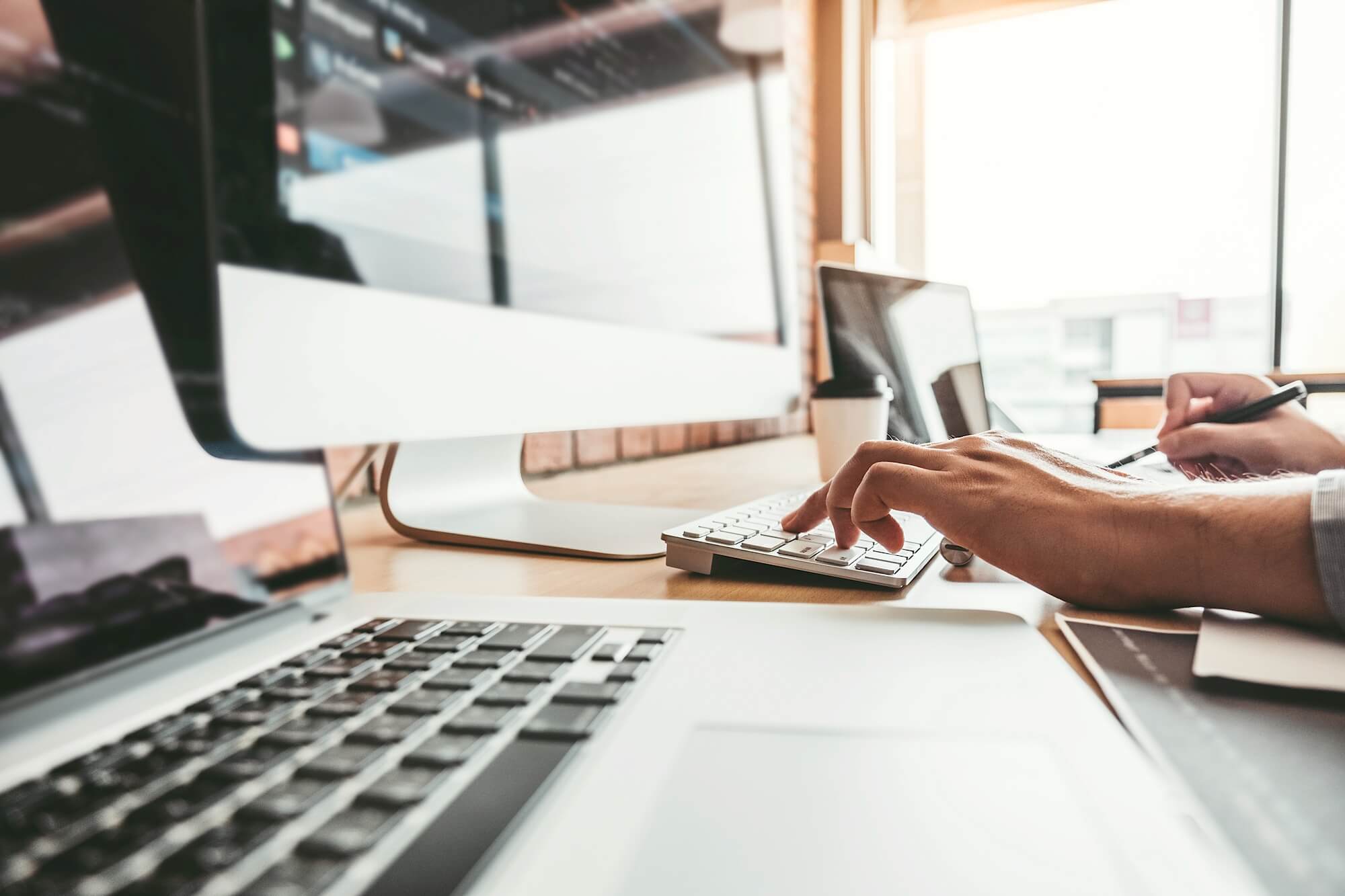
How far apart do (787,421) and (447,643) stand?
5.68 feet

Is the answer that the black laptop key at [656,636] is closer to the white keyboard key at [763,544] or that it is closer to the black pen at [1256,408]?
the white keyboard key at [763,544]

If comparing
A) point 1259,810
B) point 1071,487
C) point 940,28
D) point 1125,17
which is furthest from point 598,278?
point 1125,17

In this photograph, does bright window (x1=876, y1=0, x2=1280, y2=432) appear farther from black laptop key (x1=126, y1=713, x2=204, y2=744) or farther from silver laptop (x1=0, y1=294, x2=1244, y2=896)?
black laptop key (x1=126, y1=713, x2=204, y2=744)

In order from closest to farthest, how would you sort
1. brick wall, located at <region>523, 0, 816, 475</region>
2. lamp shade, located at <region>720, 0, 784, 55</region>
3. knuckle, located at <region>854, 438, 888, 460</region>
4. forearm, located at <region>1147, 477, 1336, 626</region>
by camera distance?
forearm, located at <region>1147, 477, 1336, 626</region>
knuckle, located at <region>854, 438, 888, 460</region>
lamp shade, located at <region>720, 0, 784, 55</region>
brick wall, located at <region>523, 0, 816, 475</region>

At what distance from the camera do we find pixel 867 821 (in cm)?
15

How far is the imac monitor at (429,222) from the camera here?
29cm

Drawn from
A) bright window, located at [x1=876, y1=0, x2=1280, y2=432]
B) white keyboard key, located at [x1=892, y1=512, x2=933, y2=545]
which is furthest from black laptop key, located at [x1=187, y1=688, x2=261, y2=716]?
bright window, located at [x1=876, y1=0, x2=1280, y2=432]

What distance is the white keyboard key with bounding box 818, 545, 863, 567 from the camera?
403 mm

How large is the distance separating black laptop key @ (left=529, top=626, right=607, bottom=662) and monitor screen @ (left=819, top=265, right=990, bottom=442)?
0.64 metres

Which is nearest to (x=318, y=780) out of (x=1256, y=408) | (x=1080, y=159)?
Answer: (x=1256, y=408)

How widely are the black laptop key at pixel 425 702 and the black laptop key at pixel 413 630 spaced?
0.20 feet

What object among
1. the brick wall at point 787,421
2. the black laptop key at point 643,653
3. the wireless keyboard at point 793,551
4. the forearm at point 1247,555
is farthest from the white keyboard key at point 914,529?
the brick wall at point 787,421

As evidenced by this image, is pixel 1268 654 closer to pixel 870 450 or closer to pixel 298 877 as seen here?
pixel 870 450

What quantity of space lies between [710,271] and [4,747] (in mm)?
629
